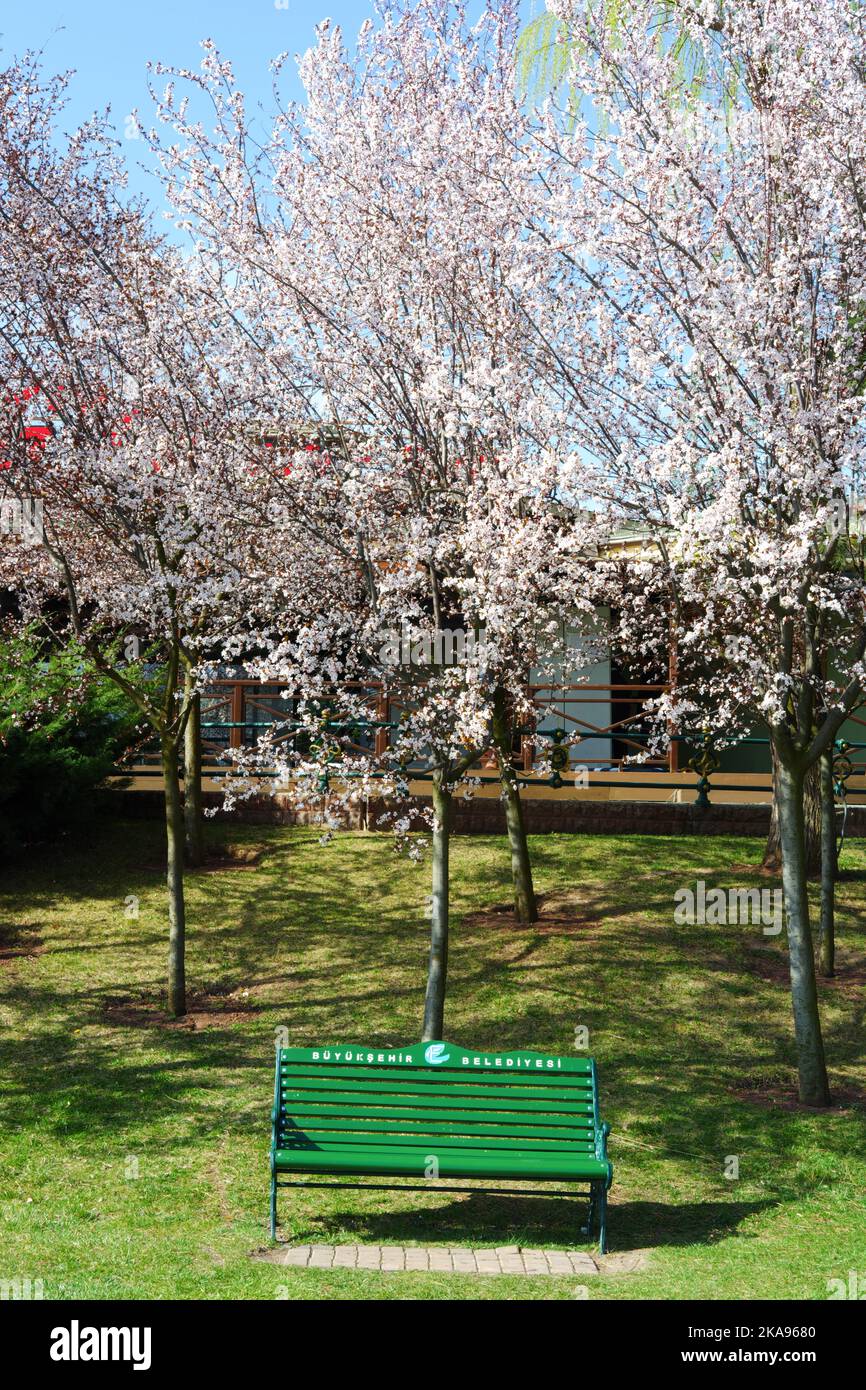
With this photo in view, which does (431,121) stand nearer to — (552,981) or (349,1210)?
(552,981)

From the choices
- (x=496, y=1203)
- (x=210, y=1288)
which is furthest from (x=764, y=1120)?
(x=210, y=1288)

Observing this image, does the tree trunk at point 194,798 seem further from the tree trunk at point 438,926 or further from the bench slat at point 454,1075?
the bench slat at point 454,1075

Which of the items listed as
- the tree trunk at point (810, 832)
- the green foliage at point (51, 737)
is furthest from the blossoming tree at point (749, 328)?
the green foliage at point (51, 737)

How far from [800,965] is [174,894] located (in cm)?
534

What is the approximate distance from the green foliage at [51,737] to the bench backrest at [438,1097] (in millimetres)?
6514

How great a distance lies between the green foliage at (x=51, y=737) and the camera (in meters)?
13.8

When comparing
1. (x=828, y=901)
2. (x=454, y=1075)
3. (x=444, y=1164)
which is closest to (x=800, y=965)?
(x=828, y=901)

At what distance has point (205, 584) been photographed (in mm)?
10672

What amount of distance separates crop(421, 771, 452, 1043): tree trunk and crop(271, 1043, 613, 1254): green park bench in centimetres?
167

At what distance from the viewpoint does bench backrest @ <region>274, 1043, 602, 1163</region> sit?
24.9 ft

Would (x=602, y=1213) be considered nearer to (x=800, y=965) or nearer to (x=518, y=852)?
(x=800, y=965)

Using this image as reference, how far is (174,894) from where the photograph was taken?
1120cm

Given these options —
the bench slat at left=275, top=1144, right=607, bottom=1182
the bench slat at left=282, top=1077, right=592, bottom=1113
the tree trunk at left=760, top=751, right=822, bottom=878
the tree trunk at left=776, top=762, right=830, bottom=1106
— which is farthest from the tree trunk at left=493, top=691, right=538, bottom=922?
the bench slat at left=275, top=1144, right=607, bottom=1182

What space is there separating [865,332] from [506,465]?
274 centimetres
